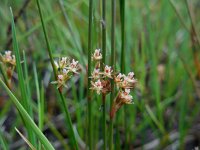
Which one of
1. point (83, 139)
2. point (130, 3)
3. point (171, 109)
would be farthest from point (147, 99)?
point (130, 3)

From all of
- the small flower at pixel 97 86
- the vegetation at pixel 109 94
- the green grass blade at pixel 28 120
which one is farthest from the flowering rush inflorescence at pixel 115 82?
the vegetation at pixel 109 94

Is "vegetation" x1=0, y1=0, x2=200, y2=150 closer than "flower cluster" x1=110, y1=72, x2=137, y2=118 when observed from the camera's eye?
No

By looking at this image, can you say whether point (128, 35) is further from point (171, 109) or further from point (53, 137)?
point (53, 137)

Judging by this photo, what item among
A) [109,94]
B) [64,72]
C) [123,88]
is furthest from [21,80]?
[109,94]

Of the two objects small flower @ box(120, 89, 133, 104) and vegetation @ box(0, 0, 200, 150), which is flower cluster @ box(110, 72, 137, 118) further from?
vegetation @ box(0, 0, 200, 150)

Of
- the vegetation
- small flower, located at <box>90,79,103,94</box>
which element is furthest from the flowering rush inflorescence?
the vegetation

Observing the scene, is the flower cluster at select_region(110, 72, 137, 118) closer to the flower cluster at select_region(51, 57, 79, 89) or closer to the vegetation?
the flower cluster at select_region(51, 57, 79, 89)

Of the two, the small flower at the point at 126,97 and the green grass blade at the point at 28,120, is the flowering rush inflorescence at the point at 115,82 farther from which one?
the green grass blade at the point at 28,120

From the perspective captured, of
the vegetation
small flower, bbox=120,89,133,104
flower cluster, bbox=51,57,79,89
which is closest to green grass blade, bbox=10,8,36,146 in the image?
flower cluster, bbox=51,57,79,89

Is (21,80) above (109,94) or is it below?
above

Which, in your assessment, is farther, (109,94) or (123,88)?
(109,94)

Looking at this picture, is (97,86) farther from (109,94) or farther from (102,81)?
(109,94)

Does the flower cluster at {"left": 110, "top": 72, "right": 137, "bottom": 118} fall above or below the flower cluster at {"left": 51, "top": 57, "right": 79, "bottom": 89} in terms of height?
below
